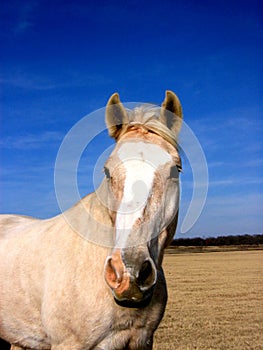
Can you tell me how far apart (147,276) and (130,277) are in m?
0.18

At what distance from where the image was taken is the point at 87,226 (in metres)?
4.26

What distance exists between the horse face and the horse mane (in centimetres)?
6

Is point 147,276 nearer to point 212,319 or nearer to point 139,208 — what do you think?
point 139,208

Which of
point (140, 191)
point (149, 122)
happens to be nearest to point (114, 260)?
point (140, 191)

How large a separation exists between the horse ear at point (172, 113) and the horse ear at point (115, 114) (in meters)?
0.35

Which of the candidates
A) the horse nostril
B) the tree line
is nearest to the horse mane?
the horse nostril

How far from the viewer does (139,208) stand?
338cm

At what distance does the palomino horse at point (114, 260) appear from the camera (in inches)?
130

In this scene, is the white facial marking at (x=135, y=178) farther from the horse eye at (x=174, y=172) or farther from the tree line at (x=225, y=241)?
the tree line at (x=225, y=241)

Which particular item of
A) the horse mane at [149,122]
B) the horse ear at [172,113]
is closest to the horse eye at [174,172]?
the horse mane at [149,122]

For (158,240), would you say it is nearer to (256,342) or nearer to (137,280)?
(137,280)

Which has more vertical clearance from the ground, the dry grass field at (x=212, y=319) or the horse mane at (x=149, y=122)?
the horse mane at (x=149, y=122)

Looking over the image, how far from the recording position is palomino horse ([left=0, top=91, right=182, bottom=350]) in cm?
330

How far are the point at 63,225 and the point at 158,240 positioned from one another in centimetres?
137
